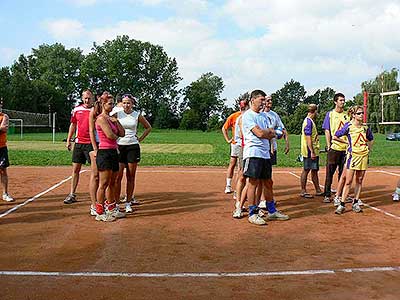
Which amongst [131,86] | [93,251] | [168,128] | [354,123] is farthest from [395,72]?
[93,251]

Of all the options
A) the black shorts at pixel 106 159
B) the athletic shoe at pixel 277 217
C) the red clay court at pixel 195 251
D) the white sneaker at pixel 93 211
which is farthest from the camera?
the white sneaker at pixel 93 211

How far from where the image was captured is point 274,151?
864 cm

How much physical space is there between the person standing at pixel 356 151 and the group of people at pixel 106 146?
11.6ft

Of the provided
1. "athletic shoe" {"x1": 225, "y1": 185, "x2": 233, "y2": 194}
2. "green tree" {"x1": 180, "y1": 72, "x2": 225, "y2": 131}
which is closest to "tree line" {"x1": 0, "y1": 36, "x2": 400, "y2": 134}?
"green tree" {"x1": 180, "y1": 72, "x2": 225, "y2": 131}

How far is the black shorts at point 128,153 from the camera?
27.5 ft

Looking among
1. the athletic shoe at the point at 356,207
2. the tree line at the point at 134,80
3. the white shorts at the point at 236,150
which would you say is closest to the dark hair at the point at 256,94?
the white shorts at the point at 236,150

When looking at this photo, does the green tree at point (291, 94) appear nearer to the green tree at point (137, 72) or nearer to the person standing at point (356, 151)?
the green tree at point (137, 72)

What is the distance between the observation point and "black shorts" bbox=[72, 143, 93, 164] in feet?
28.8

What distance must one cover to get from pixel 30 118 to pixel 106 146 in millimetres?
56843

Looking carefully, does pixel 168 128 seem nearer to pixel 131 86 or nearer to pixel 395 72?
pixel 131 86

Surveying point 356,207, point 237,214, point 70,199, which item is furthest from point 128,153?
point 356,207

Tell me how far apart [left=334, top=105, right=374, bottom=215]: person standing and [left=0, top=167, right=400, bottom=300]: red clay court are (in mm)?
359

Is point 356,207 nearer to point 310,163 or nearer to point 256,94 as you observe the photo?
point 310,163

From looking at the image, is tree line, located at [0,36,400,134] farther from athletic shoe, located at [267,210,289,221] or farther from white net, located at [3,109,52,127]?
athletic shoe, located at [267,210,289,221]
